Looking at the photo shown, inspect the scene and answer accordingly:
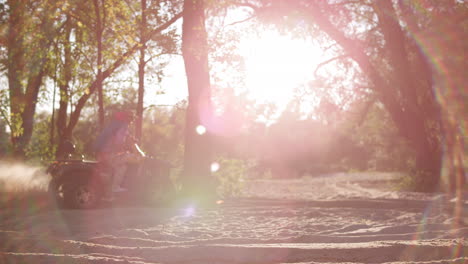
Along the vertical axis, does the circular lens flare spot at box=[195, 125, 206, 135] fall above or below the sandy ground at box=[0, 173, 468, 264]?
above

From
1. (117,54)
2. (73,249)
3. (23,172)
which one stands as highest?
(117,54)

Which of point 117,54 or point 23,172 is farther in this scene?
point 117,54

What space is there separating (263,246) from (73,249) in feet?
6.49

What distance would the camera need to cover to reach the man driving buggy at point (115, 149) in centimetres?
880

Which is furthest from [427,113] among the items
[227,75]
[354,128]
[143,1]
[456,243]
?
[456,243]

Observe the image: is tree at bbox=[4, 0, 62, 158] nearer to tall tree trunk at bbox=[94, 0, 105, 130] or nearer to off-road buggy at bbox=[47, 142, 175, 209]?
tall tree trunk at bbox=[94, 0, 105, 130]

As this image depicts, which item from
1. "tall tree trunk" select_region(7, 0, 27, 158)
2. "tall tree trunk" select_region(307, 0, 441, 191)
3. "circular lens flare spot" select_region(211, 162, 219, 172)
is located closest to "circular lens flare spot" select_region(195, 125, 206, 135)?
"circular lens flare spot" select_region(211, 162, 219, 172)

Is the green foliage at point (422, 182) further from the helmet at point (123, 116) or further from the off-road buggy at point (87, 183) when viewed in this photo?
the helmet at point (123, 116)

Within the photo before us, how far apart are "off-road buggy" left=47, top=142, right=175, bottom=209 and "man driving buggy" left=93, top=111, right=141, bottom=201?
7cm

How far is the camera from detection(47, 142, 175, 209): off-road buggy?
868 cm

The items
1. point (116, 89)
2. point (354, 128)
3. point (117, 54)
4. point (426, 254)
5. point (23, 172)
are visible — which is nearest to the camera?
point (426, 254)

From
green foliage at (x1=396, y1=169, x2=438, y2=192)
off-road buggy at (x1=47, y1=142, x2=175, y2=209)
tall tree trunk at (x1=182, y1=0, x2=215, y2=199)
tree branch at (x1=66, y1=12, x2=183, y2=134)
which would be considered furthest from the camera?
green foliage at (x1=396, y1=169, x2=438, y2=192)

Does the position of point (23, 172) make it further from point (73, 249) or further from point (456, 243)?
point (456, 243)

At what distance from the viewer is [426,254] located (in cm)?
457
